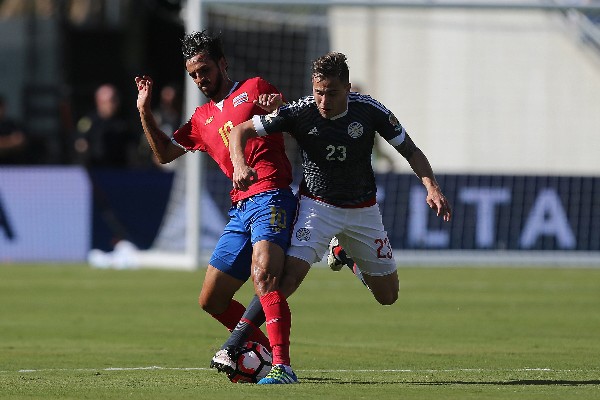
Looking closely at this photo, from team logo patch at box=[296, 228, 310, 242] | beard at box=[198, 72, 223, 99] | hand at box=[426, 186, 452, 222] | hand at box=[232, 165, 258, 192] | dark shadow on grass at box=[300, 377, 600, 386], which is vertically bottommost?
dark shadow on grass at box=[300, 377, 600, 386]

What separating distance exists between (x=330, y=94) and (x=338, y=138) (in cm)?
37

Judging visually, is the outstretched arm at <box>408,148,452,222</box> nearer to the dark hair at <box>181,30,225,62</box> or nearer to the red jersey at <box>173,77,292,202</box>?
the red jersey at <box>173,77,292,202</box>

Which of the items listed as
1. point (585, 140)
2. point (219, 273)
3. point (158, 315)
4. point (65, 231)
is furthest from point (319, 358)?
point (585, 140)

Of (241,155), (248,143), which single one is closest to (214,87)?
(248,143)

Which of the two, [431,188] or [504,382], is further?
[431,188]

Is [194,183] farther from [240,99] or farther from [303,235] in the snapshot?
[303,235]

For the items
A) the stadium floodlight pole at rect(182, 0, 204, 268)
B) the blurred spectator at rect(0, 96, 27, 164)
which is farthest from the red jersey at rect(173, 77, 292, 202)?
the blurred spectator at rect(0, 96, 27, 164)

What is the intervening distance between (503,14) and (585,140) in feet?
12.4

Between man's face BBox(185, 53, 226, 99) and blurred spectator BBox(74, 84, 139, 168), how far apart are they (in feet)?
41.4

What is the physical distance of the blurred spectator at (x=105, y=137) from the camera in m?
22.5

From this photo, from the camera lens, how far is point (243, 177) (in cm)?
880

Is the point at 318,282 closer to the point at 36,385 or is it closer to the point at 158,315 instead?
the point at 158,315

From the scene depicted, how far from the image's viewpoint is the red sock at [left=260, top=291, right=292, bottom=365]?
8.92m

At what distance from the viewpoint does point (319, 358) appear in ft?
35.4
